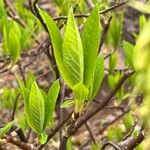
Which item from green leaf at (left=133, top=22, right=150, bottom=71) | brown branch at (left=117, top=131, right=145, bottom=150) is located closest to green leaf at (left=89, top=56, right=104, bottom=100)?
brown branch at (left=117, top=131, right=145, bottom=150)

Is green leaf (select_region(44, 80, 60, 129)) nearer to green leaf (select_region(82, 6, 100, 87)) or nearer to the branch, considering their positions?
green leaf (select_region(82, 6, 100, 87))

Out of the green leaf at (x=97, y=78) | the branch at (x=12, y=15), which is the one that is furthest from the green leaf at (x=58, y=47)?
the branch at (x=12, y=15)

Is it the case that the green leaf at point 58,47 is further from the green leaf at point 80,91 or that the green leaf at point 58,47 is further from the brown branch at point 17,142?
the brown branch at point 17,142

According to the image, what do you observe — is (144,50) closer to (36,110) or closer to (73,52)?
(73,52)

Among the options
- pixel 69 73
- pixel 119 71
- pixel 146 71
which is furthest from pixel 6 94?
pixel 146 71

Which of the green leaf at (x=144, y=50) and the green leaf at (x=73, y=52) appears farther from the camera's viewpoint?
the green leaf at (x=73, y=52)

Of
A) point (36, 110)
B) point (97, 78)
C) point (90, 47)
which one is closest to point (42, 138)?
point (36, 110)

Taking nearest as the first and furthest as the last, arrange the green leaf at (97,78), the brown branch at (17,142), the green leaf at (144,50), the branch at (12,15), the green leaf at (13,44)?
the green leaf at (144,50) → the green leaf at (97,78) → the brown branch at (17,142) → the green leaf at (13,44) → the branch at (12,15)
